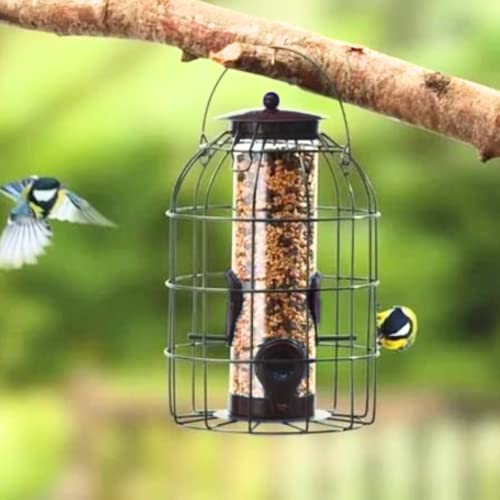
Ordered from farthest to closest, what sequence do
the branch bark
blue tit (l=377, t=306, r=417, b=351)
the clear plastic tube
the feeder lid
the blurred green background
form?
the blurred green background
blue tit (l=377, t=306, r=417, b=351)
the clear plastic tube
the feeder lid
the branch bark

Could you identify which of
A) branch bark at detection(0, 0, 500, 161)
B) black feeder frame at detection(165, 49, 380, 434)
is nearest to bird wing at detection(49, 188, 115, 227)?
black feeder frame at detection(165, 49, 380, 434)

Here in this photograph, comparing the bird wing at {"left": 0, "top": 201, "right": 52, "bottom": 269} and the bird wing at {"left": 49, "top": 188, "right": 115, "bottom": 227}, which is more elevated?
the bird wing at {"left": 49, "top": 188, "right": 115, "bottom": 227}

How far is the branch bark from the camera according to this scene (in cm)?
165

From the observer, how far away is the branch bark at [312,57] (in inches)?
64.8

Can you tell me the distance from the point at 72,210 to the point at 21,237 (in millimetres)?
116

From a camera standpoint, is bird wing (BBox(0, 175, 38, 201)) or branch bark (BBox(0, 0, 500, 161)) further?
bird wing (BBox(0, 175, 38, 201))

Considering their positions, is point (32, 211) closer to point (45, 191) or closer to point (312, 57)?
point (45, 191)

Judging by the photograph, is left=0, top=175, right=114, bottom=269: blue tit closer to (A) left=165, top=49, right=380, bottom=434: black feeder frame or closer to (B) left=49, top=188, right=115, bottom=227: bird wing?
(B) left=49, top=188, right=115, bottom=227: bird wing

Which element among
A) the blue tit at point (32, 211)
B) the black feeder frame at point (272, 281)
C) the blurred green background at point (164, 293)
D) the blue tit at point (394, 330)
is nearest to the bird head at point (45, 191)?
the blue tit at point (32, 211)

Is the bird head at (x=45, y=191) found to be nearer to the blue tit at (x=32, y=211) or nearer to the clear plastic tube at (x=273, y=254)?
the blue tit at (x=32, y=211)

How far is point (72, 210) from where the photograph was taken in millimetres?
2285

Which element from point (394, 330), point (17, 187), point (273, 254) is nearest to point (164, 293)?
point (17, 187)

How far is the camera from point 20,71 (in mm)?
3873

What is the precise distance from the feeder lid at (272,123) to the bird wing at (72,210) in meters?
0.50
